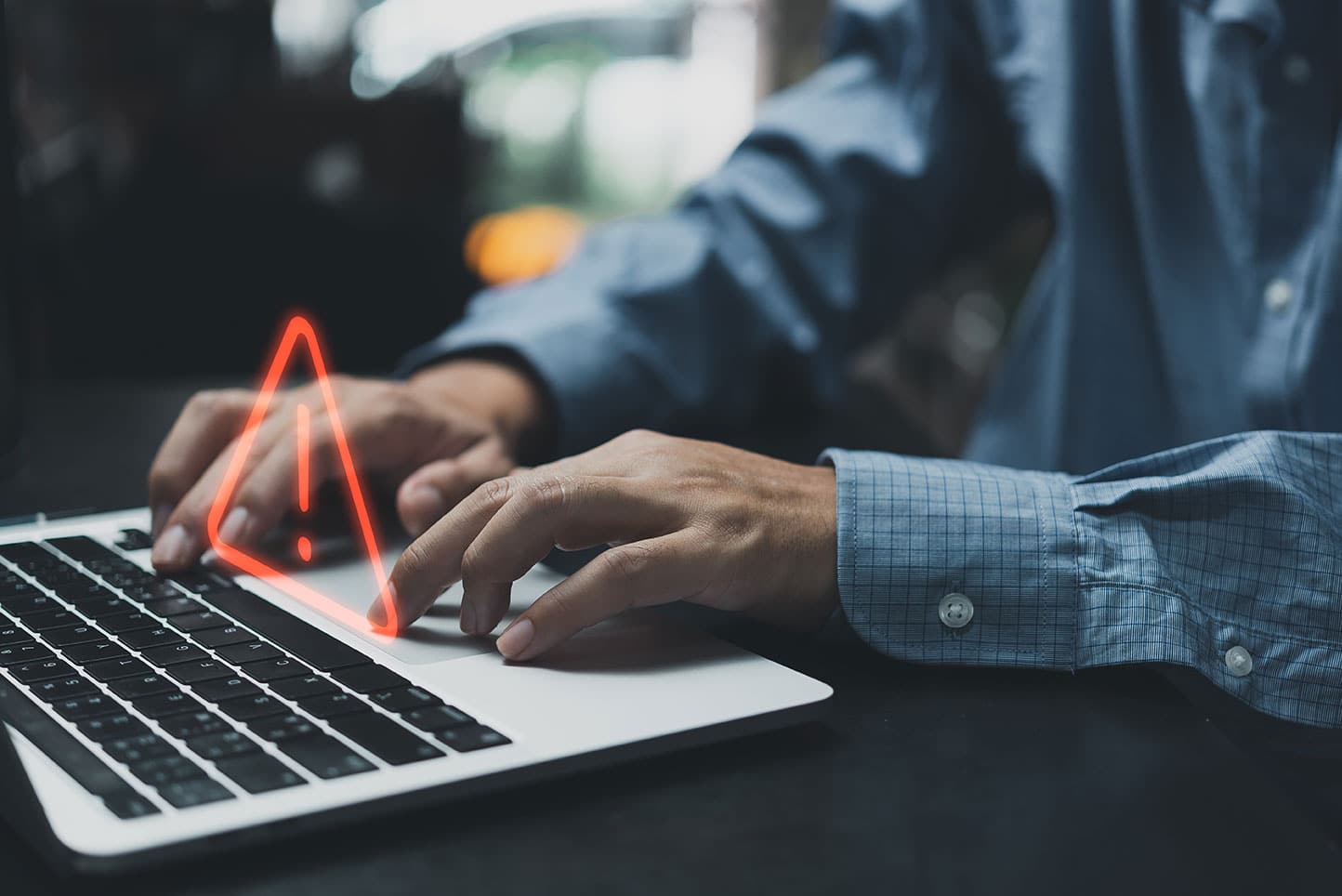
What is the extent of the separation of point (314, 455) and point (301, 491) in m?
0.03

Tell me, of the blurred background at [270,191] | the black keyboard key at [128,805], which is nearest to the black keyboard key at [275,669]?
the black keyboard key at [128,805]

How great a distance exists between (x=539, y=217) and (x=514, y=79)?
48 centimetres

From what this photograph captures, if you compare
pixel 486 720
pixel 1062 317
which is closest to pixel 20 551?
pixel 486 720

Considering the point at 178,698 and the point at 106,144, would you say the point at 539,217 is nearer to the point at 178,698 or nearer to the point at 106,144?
the point at 106,144

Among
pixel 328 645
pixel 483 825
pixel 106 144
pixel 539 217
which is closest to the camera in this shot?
pixel 483 825

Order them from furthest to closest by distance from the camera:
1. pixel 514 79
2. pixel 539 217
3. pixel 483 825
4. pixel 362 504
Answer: pixel 514 79 → pixel 539 217 → pixel 362 504 → pixel 483 825

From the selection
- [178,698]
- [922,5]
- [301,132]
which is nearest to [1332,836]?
[178,698]

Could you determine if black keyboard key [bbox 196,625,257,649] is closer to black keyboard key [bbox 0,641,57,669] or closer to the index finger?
black keyboard key [bbox 0,641,57,669]

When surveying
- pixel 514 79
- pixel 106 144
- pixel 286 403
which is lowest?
pixel 286 403

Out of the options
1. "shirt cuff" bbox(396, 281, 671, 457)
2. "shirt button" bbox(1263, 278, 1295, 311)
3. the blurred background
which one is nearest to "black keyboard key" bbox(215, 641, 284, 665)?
"shirt cuff" bbox(396, 281, 671, 457)

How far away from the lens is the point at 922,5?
1160 millimetres

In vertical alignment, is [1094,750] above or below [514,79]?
below

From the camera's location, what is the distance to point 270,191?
2.03 meters

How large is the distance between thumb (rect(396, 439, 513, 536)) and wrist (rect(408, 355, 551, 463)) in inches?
2.8
